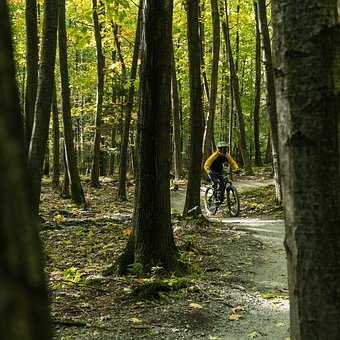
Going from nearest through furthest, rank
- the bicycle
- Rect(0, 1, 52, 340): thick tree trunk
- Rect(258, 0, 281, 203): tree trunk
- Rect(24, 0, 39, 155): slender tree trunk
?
Rect(0, 1, 52, 340): thick tree trunk → Rect(24, 0, 39, 155): slender tree trunk → Rect(258, 0, 281, 203): tree trunk → the bicycle

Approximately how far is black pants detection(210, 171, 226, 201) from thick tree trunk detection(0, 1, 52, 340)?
1539 centimetres

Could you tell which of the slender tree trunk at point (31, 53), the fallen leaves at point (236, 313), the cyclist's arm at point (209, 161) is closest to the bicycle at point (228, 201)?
the cyclist's arm at point (209, 161)

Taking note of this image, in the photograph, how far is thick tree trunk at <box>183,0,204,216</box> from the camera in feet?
42.3

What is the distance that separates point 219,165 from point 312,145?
45.4ft

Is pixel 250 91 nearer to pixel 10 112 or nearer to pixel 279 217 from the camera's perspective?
pixel 279 217

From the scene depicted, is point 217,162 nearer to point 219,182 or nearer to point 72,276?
point 219,182

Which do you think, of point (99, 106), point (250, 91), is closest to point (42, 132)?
→ point (99, 106)

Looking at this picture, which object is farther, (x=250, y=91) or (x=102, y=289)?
(x=250, y=91)

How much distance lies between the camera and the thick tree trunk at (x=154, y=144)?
314 inches

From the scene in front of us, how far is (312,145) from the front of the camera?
2.28 meters

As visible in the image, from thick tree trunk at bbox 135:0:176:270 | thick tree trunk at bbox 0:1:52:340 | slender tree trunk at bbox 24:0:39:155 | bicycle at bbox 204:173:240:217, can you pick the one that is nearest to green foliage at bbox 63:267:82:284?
thick tree trunk at bbox 135:0:176:270

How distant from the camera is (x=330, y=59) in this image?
2.28 meters

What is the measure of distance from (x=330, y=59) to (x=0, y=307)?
6.27 ft

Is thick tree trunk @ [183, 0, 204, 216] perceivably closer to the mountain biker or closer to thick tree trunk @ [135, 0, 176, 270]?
the mountain biker
